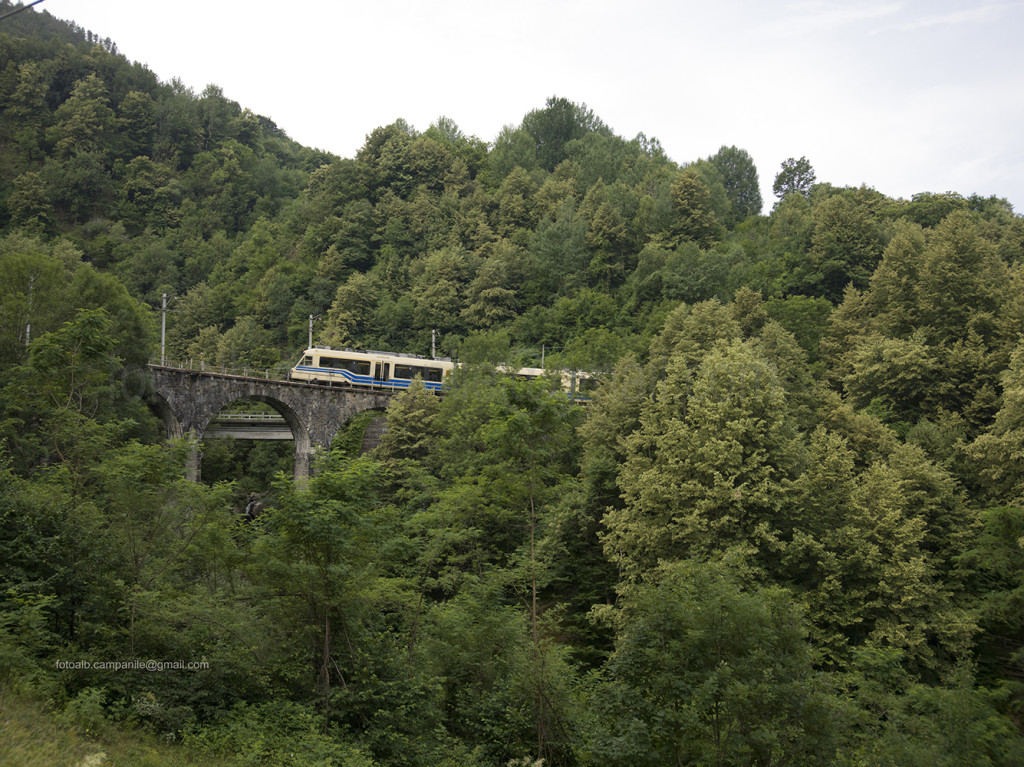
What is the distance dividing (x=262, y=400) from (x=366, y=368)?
633 cm

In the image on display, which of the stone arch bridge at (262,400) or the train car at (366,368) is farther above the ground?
the train car at (366,368)

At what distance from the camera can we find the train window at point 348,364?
42656mm

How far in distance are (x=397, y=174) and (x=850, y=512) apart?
6290 centimetres

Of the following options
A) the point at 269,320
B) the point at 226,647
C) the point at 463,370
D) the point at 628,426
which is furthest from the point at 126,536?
the point at 269,320

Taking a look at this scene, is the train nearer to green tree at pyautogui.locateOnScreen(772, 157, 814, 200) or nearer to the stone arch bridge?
the stone arch bridge

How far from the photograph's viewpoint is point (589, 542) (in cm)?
2511

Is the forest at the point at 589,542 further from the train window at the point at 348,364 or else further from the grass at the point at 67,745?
the train window at the point at 348,364

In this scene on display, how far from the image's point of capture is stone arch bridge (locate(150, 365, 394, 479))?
3766 cm

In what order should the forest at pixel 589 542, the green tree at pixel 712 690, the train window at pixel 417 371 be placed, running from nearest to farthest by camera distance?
1. the green tree at pixel 712 690
2. the forest at pixel 589 542
3. the train window at pixel 417 371

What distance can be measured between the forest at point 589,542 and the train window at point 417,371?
16.2 ft

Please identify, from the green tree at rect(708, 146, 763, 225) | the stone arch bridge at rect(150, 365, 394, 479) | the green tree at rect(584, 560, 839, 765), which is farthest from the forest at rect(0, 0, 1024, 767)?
the green tree at rect(708, 146, 763, 225)

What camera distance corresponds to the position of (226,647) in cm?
1286

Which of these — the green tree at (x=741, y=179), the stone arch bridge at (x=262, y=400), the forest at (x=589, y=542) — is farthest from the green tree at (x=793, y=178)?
the stone arch bridge at (x=262, y=400)

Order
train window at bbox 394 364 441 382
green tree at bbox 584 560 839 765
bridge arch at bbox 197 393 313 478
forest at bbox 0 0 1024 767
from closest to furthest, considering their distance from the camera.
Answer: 1. green tree at bbox 584 560 839 765
2. forest at bbox 0 0 1024 767
3. bridge arch at bbox 197 393 313 478
4. train window at bbox 394 364 441 382
